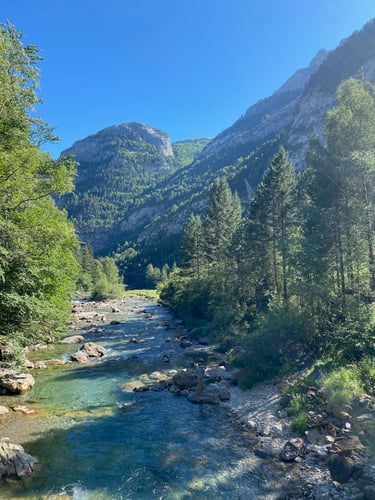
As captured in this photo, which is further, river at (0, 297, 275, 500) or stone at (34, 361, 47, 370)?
stone at (34, 361, 47, 370)

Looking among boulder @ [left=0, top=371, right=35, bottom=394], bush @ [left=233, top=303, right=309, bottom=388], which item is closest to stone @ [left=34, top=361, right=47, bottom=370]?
boulder @ [left=0, top=371, right=35, bottom=394]

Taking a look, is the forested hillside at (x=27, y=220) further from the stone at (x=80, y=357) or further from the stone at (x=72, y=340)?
the stone at (x=72, y=340)

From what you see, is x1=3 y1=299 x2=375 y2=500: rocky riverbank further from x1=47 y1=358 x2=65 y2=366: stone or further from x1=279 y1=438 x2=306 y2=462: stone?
x1=47 y1=358 x2=65 y2=366: stone

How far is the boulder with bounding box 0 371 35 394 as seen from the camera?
21516 millimetres

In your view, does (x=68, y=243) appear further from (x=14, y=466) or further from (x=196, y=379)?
(x=196, y=379)

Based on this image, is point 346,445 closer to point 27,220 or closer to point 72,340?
point 27,220

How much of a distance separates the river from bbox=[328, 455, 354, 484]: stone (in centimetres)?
246

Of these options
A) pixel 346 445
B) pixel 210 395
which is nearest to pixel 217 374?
pixel 210 395

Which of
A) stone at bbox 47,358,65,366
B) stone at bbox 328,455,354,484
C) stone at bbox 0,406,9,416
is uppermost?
stone at bbox 0,406,9,416

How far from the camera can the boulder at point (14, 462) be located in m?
12.4

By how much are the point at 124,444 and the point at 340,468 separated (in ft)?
31.2

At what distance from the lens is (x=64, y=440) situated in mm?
15727

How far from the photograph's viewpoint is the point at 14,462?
12.8 metres

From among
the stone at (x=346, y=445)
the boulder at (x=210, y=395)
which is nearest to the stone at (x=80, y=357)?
the boulder at (x=210, y=395)
